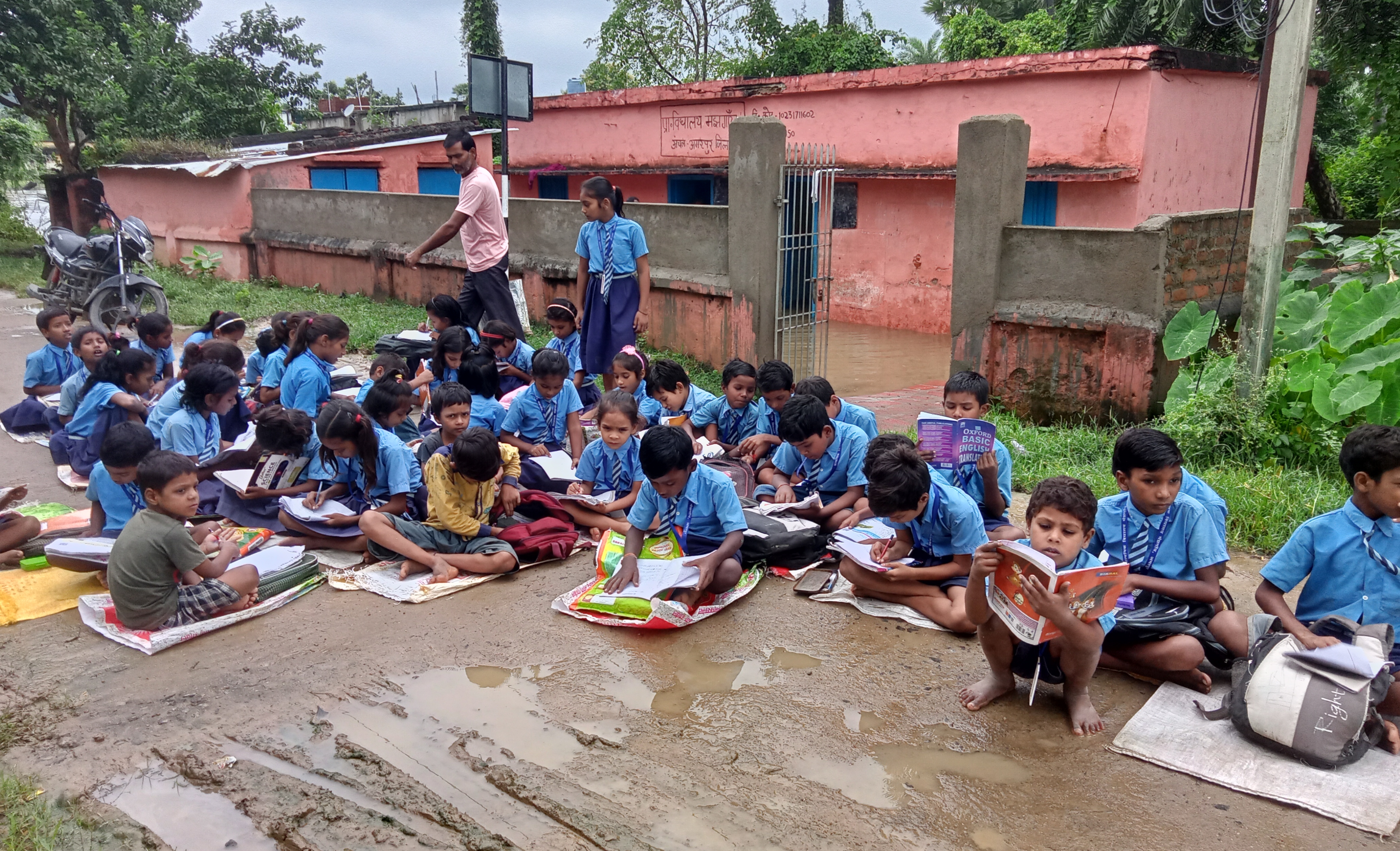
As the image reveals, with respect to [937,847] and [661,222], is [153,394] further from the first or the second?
[937,847]

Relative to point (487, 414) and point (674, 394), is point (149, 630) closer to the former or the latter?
point (487, 414)

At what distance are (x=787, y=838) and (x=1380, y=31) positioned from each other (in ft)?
44.9

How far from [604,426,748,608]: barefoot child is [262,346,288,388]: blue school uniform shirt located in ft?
11.5

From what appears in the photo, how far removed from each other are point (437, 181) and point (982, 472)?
15.5 m

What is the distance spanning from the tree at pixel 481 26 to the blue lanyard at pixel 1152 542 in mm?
24195

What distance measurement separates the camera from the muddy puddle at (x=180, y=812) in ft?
9.10

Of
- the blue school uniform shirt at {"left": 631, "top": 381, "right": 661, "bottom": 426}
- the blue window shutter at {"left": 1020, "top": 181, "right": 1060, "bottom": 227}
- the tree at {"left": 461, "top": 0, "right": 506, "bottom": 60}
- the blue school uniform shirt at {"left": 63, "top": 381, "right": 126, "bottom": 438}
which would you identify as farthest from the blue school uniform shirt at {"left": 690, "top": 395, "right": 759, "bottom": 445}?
the tree at {"left": 461, "top": 0, "right": 506, "bottom": 60}

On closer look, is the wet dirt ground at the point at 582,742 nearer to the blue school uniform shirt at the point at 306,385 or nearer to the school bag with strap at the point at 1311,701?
the school bag with strap at the point at 1311,701

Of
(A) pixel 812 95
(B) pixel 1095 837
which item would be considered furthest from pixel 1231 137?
(B) pixel 1095 837

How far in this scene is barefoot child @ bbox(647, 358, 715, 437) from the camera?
5887 millimetres

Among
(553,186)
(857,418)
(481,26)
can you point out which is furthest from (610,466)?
(481,26)

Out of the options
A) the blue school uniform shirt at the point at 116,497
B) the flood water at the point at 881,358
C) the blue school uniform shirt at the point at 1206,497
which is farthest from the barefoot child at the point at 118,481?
the flood water at the point at 881,358

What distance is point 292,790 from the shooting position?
3.00 metres

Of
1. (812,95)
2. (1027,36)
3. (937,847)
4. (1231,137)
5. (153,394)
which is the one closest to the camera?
(937,847)
